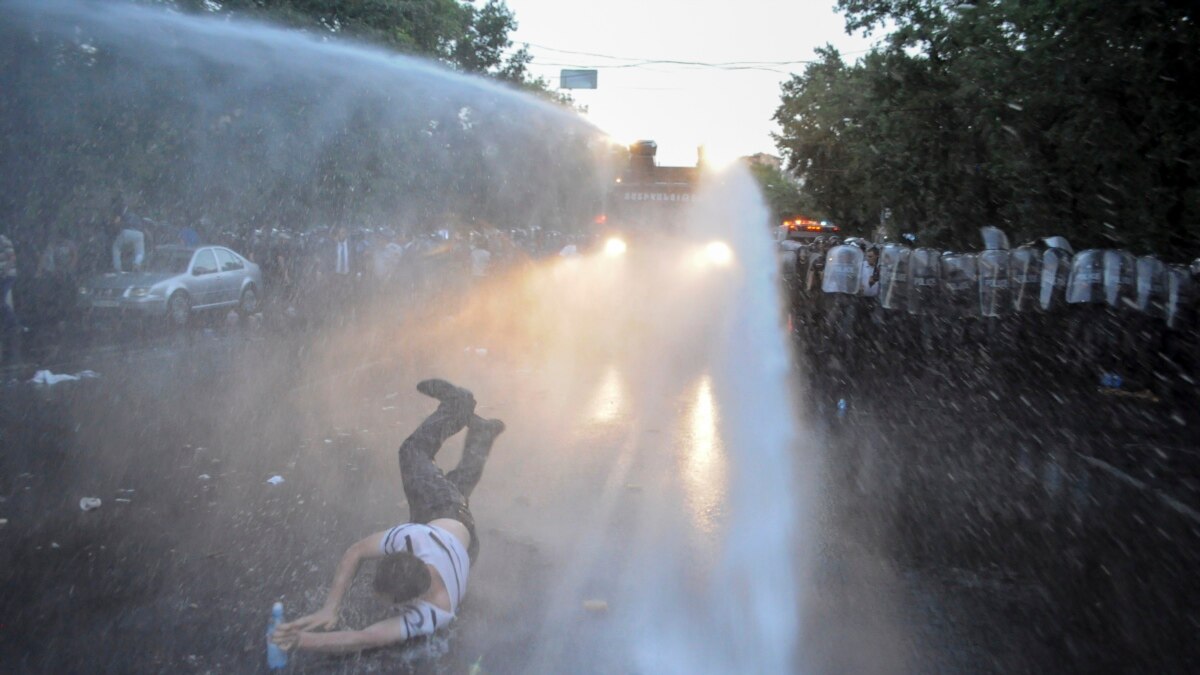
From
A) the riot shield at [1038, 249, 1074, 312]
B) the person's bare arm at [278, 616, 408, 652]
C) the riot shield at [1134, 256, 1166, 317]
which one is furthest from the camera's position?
the riot shield at [1038, 249, 1074, 312]

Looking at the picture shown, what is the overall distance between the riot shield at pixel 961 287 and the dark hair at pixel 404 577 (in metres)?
10.5

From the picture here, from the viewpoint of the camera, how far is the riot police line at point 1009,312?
1074 centimetres

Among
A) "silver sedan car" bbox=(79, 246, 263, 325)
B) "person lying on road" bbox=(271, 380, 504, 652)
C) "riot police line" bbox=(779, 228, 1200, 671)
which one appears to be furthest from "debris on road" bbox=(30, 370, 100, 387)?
"riot police line" bbox=(779, 228, 1200, 671)

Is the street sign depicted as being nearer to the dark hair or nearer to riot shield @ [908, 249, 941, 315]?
riot shield @ [908, 249, 941, 315]

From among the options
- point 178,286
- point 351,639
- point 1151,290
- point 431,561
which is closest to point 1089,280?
point 1151,290

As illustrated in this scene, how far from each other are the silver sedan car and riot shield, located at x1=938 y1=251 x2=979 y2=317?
39.6ft

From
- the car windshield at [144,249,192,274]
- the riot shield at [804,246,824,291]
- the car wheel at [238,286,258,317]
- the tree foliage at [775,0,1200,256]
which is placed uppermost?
the tree foliage at [775,0,1200,256]

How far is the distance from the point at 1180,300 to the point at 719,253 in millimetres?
10740

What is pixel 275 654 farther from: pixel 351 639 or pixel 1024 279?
pixel 1024 279

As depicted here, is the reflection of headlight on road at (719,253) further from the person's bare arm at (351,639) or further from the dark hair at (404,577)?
the person's bare arm at (351,639)

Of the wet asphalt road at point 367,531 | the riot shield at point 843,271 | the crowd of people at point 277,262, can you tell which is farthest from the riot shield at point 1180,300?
the crowd of people at point 277,262

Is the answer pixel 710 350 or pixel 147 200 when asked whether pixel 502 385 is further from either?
pixel 147 200

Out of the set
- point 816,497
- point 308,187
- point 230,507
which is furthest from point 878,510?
point 308,187

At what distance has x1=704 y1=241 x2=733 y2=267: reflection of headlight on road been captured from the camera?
19.9m
